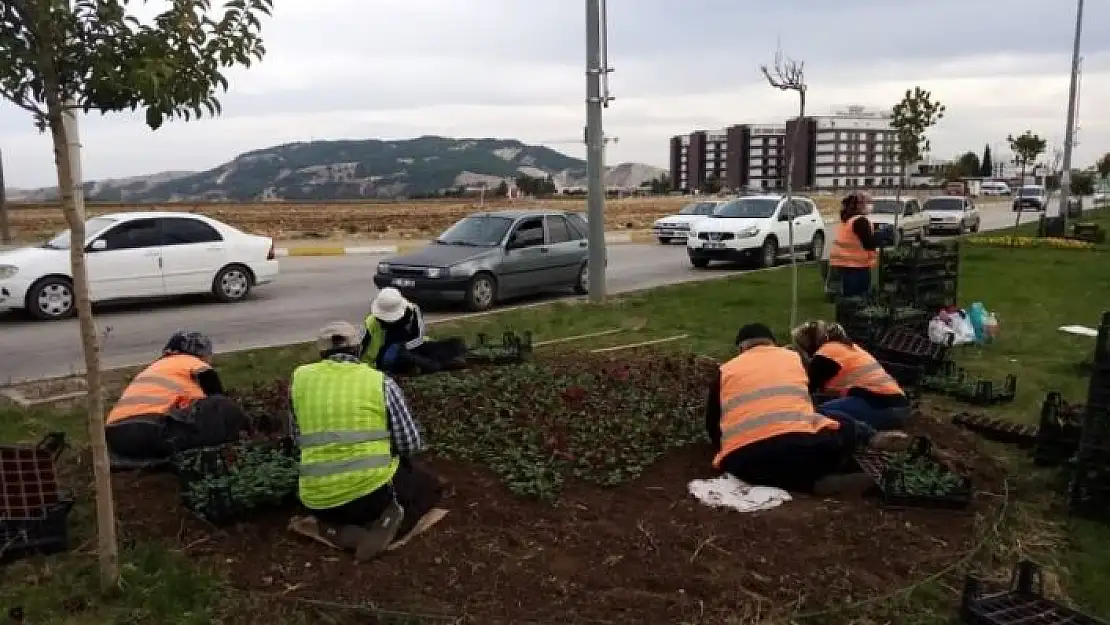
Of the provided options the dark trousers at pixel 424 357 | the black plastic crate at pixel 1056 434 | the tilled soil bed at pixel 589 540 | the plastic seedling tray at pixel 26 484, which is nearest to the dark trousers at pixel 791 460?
the tilled soil bed at pixel 589 540

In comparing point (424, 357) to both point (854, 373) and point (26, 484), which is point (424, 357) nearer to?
point (854, 373)

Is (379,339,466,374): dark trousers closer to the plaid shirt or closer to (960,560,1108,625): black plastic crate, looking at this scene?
the plaid shirt

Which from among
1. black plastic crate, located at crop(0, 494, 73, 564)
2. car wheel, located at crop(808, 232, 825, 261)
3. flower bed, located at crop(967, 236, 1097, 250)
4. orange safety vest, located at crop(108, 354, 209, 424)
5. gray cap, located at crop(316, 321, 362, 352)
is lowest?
flower bed, located at crop(967, 236, 1097, 250)

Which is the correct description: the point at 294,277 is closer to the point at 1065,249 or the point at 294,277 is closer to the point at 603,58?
the point at 603,58

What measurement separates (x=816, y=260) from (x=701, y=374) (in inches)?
589

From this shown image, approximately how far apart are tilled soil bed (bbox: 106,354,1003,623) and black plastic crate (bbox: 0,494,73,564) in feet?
1.20

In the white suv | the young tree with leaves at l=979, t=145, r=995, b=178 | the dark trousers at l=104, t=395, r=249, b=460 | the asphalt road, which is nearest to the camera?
the dark trousers at l=104, t=395, r=249, b=460

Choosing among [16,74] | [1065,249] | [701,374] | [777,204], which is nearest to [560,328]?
[701,374]

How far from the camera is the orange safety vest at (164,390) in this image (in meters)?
6.20

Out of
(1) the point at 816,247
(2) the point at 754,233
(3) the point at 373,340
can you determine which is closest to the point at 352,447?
(3) the point at 373,340

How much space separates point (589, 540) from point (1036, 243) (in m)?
24.0

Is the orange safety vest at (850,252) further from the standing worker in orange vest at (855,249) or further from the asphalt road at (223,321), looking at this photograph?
the asphalt road at (223,321)

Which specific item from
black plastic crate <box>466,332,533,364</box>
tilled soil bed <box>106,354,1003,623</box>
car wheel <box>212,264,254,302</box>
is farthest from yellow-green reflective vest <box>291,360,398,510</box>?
car wheel <box>212,264,254,302</box>

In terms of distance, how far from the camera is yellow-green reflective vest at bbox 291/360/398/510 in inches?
186
